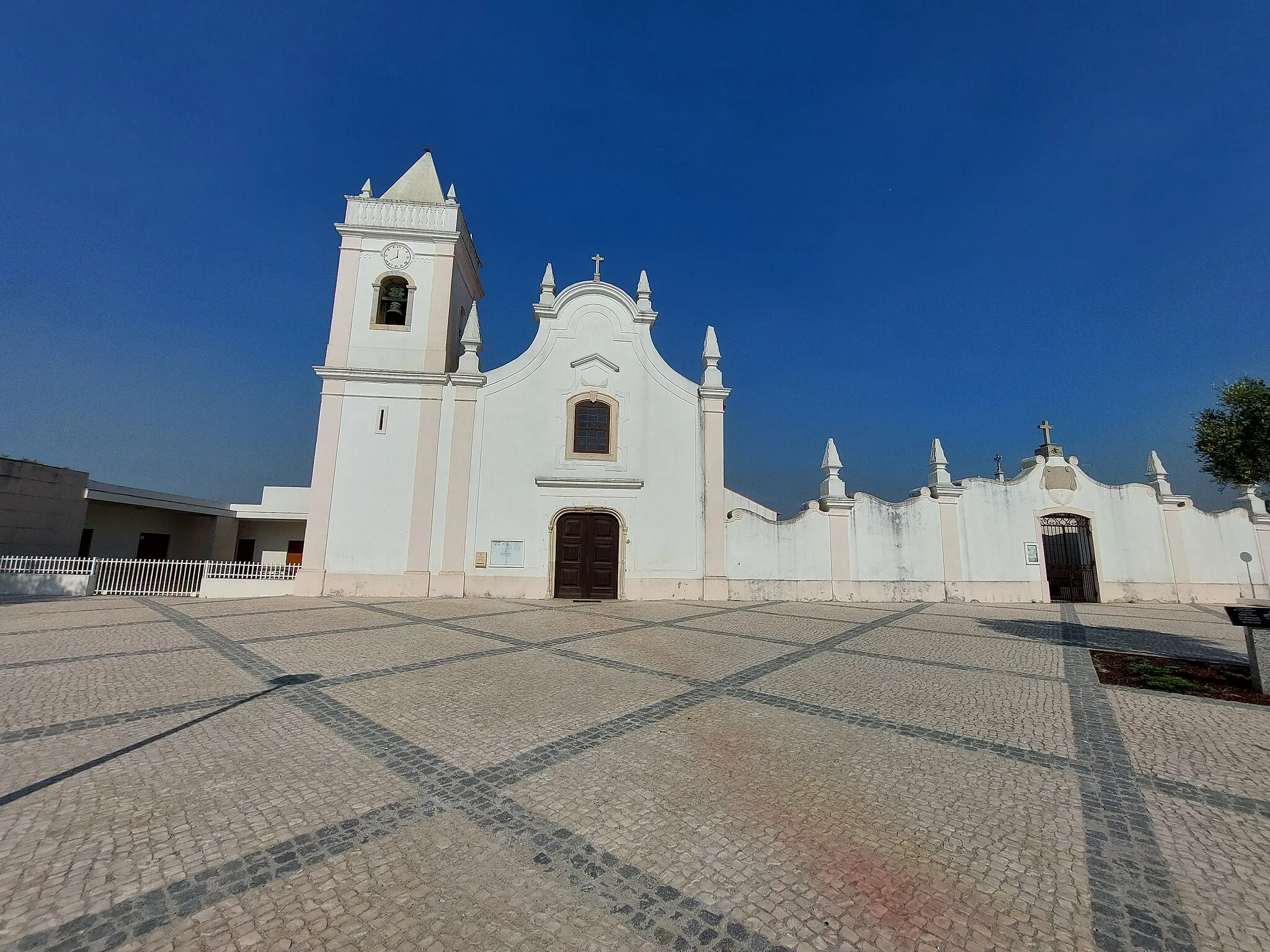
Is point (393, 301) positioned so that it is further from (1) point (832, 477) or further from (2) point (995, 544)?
(2) point (995, 544)

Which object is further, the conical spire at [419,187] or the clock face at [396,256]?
the conical spire at [419,187]

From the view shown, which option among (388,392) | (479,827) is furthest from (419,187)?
(479,827)

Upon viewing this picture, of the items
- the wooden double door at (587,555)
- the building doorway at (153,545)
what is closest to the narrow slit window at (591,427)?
the wooden double door at (587,555)

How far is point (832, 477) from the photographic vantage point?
15.9 metres

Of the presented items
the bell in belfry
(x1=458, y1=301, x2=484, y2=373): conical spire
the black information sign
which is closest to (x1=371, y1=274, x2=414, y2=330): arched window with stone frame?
the bell in belfry

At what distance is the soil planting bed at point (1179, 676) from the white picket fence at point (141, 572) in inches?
695

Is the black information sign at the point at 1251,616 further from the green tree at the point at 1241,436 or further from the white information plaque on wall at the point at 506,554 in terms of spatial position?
the white information plaque on wall at the point at 506,554

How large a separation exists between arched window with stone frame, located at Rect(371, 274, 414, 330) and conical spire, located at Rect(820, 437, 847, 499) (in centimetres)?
1373

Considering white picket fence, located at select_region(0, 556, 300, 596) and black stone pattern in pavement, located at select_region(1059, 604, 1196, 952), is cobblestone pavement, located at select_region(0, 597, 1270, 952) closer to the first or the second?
black stone pattern in pavement, located at select_region(1059, 604, 1196, 952)

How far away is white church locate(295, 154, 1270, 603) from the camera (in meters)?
14.6

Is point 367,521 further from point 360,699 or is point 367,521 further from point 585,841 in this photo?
point 585,841

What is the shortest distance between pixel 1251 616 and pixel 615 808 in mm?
8441

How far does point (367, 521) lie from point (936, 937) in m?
15.1

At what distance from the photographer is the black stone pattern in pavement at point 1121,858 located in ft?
7.79
